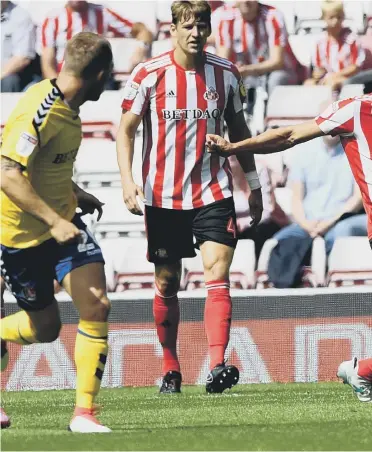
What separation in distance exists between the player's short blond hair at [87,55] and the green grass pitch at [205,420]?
5.20 feet

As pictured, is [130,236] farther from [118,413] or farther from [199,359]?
[118,413]

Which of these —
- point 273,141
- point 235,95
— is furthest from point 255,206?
point 273,141

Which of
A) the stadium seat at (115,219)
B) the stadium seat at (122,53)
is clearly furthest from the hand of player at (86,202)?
the stadium seat at (122,53)

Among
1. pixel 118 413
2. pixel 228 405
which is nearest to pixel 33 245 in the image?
pixel 118 413

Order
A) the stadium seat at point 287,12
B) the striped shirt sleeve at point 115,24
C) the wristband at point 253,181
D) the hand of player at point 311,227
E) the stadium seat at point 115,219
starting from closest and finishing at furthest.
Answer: the wristband at point 253,181 < the hand of player at point 311,227 < the stadium seat at point 115,219 < the striped shirt sleeve at point 115,24 < the stadium seat at point 287,12

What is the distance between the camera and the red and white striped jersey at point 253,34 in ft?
38.0

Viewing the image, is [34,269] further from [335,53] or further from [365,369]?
[335,53]

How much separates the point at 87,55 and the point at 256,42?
21.6 feet

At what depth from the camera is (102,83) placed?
536cm

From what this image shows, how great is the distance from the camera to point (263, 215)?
1052 cm

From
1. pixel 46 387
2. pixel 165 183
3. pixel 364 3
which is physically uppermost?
pixel 364 3

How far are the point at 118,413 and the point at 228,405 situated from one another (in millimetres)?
666

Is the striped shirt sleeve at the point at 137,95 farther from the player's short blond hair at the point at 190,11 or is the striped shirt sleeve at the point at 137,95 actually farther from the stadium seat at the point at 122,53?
the stadium seat at the point at 122,53

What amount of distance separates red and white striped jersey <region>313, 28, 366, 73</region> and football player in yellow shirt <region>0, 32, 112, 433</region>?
6.52 m
